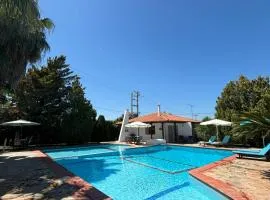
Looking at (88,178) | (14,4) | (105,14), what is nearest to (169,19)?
(105,14)

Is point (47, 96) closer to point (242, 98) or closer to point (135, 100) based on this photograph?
point (242, 98)

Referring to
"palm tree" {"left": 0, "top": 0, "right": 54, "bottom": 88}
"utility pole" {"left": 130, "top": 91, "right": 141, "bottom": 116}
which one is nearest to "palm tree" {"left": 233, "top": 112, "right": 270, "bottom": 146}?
"palm tree" {"left": 0, "top": 0, "right": 54, "bottom": 88}

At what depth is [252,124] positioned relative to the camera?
7.14m

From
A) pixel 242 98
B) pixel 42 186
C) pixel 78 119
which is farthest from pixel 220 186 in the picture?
pixel 78 119

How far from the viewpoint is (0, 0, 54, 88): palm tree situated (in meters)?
8.50

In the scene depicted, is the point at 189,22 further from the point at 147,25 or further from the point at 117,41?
the point at 117,41

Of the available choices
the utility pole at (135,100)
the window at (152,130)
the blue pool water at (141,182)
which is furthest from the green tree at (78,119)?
the utility pole at (135,100)

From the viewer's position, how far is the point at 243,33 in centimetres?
1633

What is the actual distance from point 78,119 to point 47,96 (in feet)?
14.8

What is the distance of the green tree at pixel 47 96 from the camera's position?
2270 centimetres

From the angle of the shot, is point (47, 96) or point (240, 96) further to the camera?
point (47, 96)

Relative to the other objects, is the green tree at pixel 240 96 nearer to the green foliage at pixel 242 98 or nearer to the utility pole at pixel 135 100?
the green foliage at pixel 242 98

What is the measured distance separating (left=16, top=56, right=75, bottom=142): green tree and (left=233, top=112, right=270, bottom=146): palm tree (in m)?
20.3

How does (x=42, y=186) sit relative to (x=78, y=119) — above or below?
below
